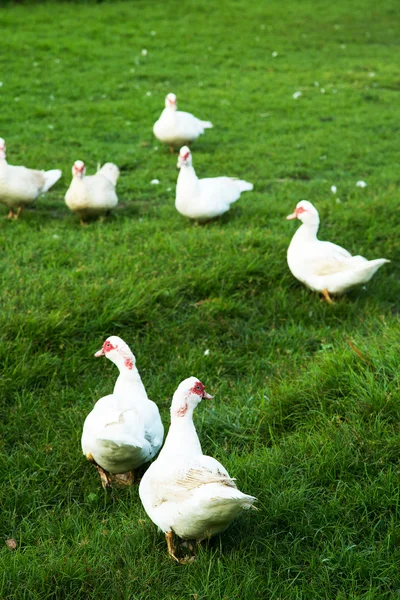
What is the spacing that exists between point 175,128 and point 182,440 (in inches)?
251

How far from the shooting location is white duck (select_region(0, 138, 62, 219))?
6648 mm

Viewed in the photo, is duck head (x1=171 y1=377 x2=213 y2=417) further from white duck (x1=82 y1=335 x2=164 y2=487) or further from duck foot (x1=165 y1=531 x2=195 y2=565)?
duck foot (x1=165 y1=531 x2=195 y2=565)

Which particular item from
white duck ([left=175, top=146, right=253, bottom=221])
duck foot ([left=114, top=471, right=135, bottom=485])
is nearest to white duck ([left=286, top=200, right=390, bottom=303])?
white duck ([left=175, top=146, right=253, bottom=221])

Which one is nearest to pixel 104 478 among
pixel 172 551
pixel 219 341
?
pixel 172 551

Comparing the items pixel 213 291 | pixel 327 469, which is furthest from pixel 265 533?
pixel 213 291

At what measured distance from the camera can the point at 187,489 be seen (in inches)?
114

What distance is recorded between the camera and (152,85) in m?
12.5

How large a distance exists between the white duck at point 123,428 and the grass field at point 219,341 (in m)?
0.19

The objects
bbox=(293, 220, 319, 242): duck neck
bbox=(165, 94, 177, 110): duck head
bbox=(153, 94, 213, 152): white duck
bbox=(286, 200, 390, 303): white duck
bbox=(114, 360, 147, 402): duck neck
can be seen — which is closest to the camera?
bbox=(114, 360, 147, 402): duck neck

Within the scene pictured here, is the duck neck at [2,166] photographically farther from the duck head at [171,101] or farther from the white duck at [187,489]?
the white duck at [187,489]

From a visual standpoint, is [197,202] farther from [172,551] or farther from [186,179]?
[172,551]

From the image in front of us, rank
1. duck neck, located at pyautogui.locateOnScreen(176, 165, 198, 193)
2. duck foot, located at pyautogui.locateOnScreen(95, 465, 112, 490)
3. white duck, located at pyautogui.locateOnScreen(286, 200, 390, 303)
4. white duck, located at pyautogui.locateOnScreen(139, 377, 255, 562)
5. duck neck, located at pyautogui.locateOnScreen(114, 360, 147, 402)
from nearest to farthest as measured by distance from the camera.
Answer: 1. white duck, located at pyautogui.locateOnScreen(139, 377, 255, 562)
2. duck foot, located at pyautogui.locateOnScreen(95, 465, 112, 490)
3. duck neck, located at pyautogui.locateOnScreen(114, 360, 147, 402)
4. white duck, located at pyautogui.locateOnScreen(286, 200, 390, 303)
5. duck neck, located at pyautogui.locateOnScreen(176, 165, 198, 193)

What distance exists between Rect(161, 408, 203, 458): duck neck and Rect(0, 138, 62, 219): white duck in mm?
4060

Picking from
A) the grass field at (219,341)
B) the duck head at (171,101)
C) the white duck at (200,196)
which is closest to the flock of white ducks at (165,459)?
the grass field at (219,341)
